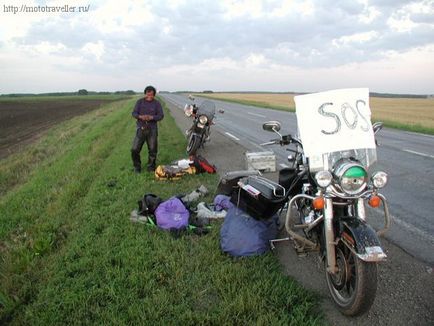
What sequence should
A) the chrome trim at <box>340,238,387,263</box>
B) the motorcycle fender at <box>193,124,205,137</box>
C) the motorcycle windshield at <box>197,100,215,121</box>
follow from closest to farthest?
the chrome trim at <box>340,238,387,263</box>, the motorcycle fender at <box>193,124,205,137</box>, the motorcycle windshield at <box>197,100,215,121</box>

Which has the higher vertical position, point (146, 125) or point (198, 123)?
point (146, 125)

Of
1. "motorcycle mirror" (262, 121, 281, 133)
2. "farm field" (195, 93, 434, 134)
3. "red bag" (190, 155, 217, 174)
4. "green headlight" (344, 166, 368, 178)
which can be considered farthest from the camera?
"farm field" (195, 93, 434, 134)

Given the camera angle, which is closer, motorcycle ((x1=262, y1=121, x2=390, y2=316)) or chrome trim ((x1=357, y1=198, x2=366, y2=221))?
motorcycle ((x1=262, y1=121, x2=390, y2=316))

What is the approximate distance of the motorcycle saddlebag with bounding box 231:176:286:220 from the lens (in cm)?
414

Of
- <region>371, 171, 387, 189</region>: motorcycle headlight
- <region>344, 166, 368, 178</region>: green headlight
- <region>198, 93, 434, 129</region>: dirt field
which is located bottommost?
<region>198, 93, 434, 129</region>: dirt field

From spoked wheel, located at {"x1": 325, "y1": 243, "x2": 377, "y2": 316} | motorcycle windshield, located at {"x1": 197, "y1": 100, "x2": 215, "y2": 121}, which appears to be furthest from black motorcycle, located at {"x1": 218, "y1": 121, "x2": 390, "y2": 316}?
motorcycle windshield, located at {"x1": 197, "y1": 100, "x2": 215, "y2": 121}

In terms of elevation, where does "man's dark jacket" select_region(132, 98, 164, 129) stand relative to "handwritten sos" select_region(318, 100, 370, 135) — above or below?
below

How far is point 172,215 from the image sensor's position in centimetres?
507

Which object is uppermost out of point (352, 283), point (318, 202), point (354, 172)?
point (354, 172)

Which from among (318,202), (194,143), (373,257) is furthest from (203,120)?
(373,257)

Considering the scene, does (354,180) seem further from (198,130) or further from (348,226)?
(198,130)

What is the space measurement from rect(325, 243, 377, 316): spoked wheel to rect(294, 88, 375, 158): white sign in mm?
928

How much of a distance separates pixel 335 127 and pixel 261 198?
1238mm

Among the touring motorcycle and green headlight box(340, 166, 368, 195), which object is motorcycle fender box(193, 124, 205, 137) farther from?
green headlight box(340, 166, 368, 195)
